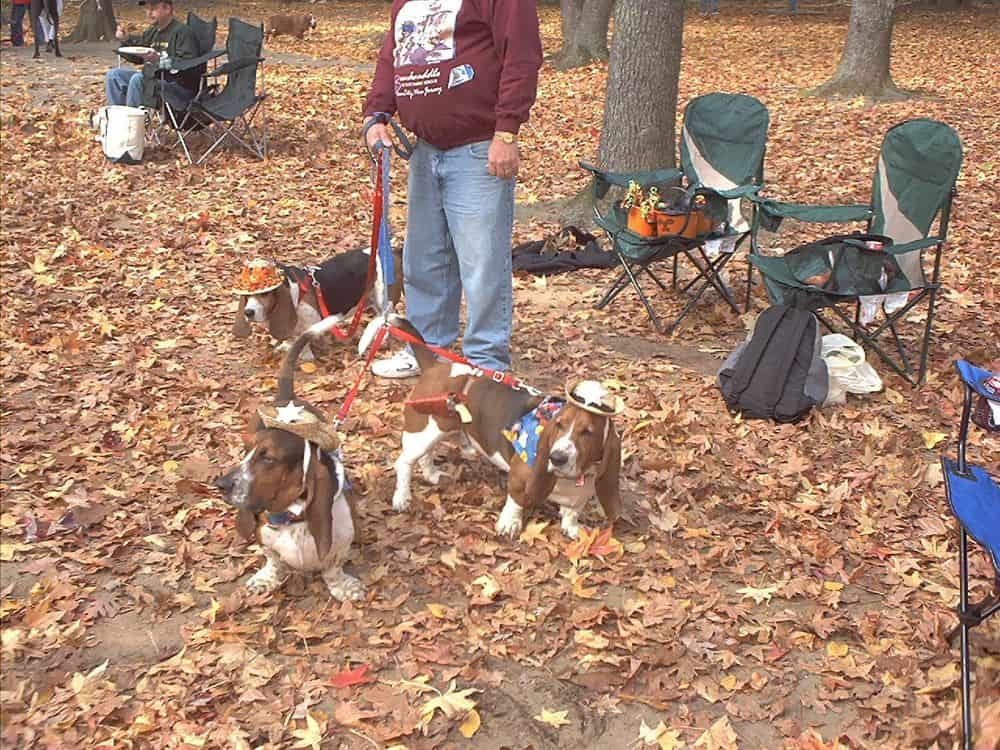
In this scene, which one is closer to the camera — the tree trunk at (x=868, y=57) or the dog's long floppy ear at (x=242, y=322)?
the dog's long floppy ear at (x=242, y=322)

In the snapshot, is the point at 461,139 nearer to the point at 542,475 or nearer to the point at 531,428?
the point at 531,428

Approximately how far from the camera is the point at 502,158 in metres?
3.94

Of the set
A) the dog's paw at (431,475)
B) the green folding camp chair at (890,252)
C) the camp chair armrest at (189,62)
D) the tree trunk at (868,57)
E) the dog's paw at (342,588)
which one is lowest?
the dog's paw at (342,588)

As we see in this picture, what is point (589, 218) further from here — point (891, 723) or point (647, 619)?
point (891, 723)

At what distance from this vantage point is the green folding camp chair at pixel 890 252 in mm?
4867

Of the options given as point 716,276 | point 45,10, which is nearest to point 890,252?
point 716,276

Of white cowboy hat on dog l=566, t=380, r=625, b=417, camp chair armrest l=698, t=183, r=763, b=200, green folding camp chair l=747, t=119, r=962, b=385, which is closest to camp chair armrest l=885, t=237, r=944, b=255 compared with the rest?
green folding camp chair l=747, t=119, r=962, b=385

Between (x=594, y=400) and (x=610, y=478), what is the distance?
0.44 meters

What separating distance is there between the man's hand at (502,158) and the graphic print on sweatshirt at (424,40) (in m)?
0.35

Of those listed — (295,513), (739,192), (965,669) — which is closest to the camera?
(965,669)

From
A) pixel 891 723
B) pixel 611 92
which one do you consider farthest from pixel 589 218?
pixel 891 723

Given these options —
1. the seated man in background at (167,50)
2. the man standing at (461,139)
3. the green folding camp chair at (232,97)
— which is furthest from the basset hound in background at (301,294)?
the seated man in background at (167,50)

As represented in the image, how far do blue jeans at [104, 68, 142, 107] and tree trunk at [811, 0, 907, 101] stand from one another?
8274 millimetres

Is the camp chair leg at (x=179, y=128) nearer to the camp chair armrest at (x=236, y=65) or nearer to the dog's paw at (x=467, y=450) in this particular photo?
the camp chair armrest at (x=236, y=65)
